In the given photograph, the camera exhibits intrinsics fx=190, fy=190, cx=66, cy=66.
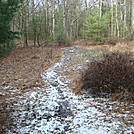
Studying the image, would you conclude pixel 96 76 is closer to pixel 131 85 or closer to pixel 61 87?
pixel 131 85

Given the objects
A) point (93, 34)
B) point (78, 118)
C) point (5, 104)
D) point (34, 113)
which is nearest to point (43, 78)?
point (5, 104)

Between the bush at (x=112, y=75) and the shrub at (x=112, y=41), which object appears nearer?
the bush at (x=112, y=75)

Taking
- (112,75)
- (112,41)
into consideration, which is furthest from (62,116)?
(112,41)

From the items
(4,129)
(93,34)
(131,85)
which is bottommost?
(4,129)

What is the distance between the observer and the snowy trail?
4590 millimetres

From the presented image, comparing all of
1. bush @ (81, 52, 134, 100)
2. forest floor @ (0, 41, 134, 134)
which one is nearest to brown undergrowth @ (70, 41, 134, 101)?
bush @ (81, 52, 134, 100)

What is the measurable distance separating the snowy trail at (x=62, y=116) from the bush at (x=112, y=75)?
2.02 ft

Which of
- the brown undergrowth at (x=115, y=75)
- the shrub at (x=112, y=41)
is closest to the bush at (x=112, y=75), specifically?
the brown undergrowth at (x=115, y=75)

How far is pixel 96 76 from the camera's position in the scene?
6992mm

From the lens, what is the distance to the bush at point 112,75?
6.52 metres

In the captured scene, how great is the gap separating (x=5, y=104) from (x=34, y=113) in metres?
1.42

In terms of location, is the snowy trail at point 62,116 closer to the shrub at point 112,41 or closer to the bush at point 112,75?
the bush at point 112,75

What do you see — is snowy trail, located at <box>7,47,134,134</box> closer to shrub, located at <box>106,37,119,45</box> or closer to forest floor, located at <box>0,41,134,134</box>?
forest floor, located at <box>0,41,134,134</box>

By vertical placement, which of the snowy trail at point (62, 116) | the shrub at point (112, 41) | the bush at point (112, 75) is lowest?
the snowy trail at point (62, 116)
